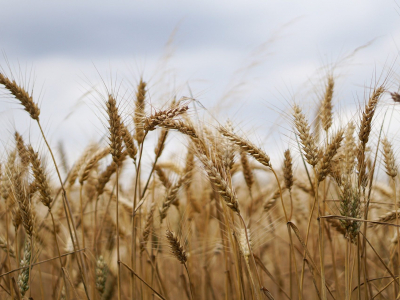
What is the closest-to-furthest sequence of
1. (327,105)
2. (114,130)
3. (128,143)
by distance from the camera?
(114,130)
(128,143)
(327,105)

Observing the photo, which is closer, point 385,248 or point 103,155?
point 103,155

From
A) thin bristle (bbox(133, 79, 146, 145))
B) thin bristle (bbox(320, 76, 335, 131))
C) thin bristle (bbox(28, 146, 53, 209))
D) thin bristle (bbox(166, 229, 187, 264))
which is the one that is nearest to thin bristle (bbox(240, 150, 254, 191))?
thin bristle (bbox(320, 76, 335, 131))

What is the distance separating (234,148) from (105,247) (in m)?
1.78

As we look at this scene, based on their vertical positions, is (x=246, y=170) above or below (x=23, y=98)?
below

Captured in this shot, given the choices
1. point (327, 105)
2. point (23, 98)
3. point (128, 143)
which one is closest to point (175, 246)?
point (128, 143)

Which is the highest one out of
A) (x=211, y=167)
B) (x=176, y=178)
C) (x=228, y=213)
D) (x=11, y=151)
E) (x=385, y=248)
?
(x=11, y=151)

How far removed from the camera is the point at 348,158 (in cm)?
189

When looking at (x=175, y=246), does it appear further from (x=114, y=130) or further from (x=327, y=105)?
(x=327, y=105)

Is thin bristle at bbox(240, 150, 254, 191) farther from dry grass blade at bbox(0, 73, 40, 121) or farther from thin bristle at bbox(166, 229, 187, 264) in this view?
dry grass blade at bbox(0, 73, 40, 121)

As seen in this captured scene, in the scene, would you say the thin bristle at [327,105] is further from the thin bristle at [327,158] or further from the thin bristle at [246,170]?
the thin bristle at [246,170]

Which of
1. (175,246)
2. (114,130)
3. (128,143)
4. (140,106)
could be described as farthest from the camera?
(140,106)

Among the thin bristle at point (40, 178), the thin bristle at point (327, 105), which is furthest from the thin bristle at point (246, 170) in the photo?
the thin bristle at point (40, 178)

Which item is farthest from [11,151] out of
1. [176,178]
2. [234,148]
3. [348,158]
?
[348,158]

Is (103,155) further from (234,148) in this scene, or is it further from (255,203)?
(255,203)
